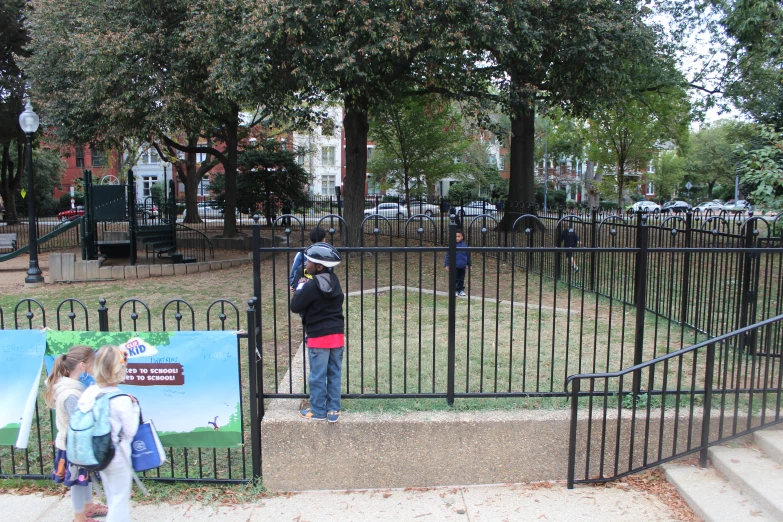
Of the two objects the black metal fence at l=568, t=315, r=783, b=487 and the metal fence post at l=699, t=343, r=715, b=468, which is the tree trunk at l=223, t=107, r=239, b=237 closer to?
the black metal fence at l=568, t=315, r=783, b=487

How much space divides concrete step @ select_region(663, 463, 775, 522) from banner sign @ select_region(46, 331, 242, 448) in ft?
10.3

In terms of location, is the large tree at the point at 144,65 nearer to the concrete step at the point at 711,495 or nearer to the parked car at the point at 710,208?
the concrete step at the point at 711,495

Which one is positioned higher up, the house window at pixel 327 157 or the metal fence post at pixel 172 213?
the house window at pixel 327 157

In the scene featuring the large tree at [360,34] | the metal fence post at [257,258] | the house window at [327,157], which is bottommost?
the metal fence post at [257,258]

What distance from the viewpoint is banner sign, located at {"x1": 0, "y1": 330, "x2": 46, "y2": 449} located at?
4156 millimetres

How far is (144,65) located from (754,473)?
14342 millimetres

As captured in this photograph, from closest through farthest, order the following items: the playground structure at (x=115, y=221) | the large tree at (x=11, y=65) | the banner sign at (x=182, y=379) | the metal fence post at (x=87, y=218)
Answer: the banner sign at (x=182, y=379) → the metal fence post at (x=87, y=218) → the playground structure at (x=115, y=221) → the large tree at (x=11, y=65)

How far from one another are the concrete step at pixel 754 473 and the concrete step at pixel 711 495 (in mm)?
46

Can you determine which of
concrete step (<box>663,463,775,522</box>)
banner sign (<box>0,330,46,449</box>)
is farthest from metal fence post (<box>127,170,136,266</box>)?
concrete step (<box>663,463,775,522</box>)

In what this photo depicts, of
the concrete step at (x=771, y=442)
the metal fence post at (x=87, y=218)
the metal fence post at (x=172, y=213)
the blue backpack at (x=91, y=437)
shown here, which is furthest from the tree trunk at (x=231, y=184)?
the concrete step at (x=771, y=442)

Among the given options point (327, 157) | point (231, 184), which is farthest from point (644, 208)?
point (327, 157)

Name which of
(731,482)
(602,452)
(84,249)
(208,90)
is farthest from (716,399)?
(84,249)

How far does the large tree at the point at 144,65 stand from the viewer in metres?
11.8

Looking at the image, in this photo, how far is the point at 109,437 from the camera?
3443 millimetres
